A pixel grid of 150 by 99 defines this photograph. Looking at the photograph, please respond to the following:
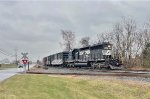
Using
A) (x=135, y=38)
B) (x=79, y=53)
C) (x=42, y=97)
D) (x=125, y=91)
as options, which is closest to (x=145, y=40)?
(x=135, y=38)

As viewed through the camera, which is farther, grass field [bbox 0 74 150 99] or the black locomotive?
the black locomotive

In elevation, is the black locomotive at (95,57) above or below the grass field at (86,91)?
above

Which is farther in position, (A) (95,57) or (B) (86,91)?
(A) (95,57)

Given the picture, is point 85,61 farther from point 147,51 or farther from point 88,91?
point 88,91

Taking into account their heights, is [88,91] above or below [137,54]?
below

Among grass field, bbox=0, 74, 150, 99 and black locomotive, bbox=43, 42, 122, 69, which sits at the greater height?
black locomotive, bbox=43, 42, 122, 69

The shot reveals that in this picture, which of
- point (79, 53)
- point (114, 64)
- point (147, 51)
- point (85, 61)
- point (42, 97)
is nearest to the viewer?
point (42, 97)

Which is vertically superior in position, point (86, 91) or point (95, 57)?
point (95, 57)

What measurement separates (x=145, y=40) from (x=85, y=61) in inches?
1068

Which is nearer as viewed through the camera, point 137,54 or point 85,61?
point 85,61

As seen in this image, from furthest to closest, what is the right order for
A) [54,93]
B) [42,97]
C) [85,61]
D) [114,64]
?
1. [85,61]
2. [114,64]
3. [54,93]
4. [42,97]

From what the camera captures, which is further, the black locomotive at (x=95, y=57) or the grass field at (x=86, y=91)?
the black locomotive at (x=95, y=57)

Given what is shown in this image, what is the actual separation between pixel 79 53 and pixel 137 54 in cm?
2160

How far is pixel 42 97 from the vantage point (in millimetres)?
14680
